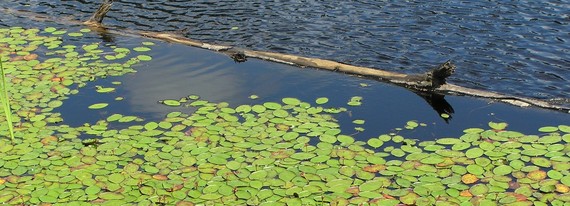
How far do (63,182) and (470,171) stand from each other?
365cm

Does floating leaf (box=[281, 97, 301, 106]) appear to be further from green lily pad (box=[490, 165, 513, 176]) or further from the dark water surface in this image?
green lily pad (box=[490, 165, 513, 176])

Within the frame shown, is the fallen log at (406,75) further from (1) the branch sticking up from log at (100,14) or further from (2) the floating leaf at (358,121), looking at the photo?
(2) the floating leaf at (358,121)

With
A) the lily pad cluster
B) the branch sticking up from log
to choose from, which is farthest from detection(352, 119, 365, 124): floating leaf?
the branch sticking up from log

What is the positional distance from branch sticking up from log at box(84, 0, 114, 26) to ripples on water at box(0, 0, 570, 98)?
513 millimetres

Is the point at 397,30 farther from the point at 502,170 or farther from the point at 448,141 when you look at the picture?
the point at 502,170

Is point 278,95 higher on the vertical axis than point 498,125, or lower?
lower

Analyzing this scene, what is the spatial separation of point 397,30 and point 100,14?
453 cm

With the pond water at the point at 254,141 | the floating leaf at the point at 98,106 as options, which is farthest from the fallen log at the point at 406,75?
the floating leaf at the point at 98,106

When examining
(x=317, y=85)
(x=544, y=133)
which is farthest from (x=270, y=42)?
(x=544, y=133)

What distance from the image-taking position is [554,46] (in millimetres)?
10820

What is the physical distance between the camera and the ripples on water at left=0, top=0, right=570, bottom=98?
404 inches

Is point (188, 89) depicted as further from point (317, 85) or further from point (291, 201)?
point (291, 201)

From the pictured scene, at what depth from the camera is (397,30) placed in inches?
457

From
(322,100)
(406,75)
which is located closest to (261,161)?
(322,100)
